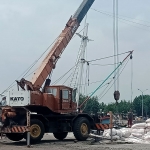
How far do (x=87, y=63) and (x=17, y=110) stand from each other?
17.3 metres

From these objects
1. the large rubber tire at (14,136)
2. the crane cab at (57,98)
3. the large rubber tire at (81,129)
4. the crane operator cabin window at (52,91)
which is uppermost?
the crane operator cabin window at (52,91)

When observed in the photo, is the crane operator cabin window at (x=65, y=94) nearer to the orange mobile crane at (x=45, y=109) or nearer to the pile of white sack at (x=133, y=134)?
the orange mobile crane at (x=45, y=109)

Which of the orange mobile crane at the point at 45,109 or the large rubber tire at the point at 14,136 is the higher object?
the orange mobile crane at the point at 45,109

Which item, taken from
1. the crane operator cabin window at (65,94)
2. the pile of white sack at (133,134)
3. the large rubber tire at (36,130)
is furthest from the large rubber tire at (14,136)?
the pile of white sack at (133,134)

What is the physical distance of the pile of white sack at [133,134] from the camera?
2191 cm

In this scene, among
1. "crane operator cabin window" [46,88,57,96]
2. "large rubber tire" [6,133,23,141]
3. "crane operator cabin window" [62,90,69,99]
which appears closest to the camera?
→ "large rubber tire" [6,133,23,141]

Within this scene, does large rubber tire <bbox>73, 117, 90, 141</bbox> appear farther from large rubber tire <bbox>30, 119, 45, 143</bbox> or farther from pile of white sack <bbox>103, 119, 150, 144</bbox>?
large rubber tire <bbox>30, 119, 45, 143</bbox>

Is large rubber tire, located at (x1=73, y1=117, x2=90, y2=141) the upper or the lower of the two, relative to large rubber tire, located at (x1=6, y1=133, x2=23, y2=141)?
upper

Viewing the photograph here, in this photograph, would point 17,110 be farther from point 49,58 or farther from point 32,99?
point 49,58

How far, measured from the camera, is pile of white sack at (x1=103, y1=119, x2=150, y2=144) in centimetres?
2191

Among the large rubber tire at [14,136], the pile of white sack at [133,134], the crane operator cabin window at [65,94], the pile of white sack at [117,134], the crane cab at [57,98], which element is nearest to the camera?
the crane cab at [57,98]

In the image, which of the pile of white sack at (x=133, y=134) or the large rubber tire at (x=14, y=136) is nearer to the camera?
the large rubber tire at (x=14, y=136)

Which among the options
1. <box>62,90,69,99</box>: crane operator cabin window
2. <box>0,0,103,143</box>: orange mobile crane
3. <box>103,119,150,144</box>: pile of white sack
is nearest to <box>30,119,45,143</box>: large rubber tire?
<box>0,0,103,143</box>: orange mobile crane

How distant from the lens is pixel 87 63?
37.4 meters
